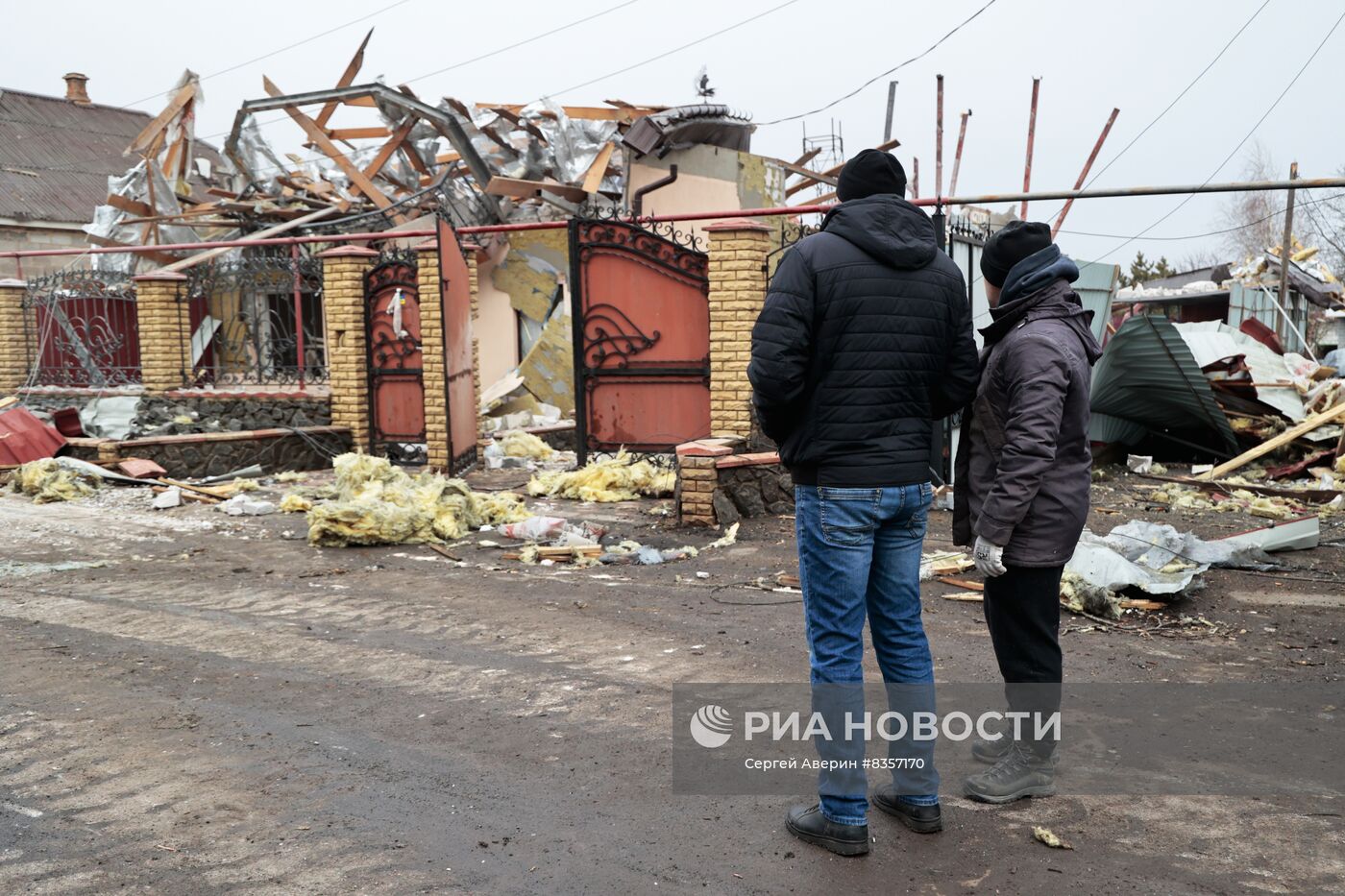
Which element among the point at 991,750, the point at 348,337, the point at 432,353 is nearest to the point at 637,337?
the point at 432,353

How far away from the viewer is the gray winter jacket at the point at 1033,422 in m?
Result: 3.12

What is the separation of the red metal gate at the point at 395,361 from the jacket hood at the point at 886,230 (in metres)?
9.08

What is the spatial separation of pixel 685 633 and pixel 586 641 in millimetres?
521

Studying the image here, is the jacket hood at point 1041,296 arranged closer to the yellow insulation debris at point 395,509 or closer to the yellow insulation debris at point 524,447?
the yellow insulation debris at point 395,509

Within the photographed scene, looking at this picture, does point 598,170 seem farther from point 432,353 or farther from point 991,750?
point 991,750

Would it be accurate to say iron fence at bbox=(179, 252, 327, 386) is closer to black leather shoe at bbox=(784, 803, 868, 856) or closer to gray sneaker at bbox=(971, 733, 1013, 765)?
gray sneaker at bbox=(971, 733, 1013, 765)

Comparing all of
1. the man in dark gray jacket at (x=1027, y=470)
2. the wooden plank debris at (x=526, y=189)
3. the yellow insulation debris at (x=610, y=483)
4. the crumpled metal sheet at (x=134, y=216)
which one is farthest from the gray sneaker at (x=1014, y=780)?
the crumpled metal sheet at (x=134, y=216)

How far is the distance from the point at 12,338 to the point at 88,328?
5.00 feet

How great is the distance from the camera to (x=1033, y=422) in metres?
3.11

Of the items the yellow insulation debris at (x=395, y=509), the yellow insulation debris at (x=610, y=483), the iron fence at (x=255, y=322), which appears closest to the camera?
the yellow insulation debris at (x=395, y=509)

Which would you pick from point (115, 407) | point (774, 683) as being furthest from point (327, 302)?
point (774, 683)

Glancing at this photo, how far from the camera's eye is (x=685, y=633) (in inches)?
212

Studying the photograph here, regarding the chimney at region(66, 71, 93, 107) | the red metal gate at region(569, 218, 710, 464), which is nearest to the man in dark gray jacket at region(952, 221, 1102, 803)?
the red metal gate at region(569, 218, 710, 464)

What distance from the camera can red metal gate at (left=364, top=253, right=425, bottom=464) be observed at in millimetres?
11609
